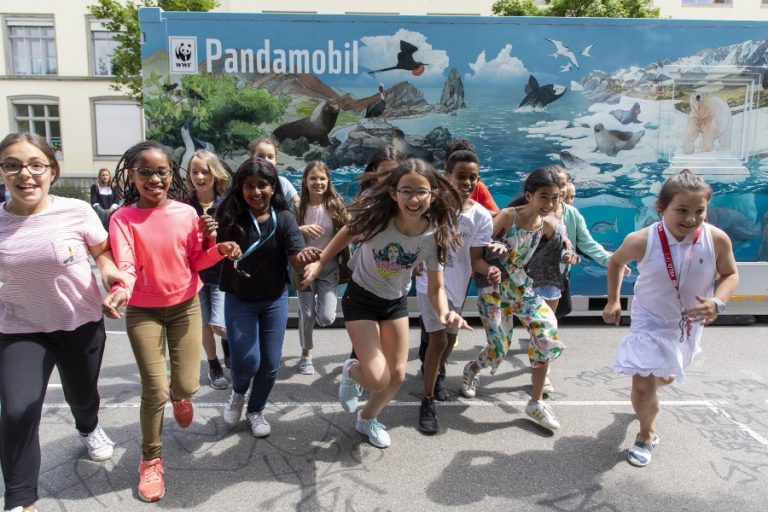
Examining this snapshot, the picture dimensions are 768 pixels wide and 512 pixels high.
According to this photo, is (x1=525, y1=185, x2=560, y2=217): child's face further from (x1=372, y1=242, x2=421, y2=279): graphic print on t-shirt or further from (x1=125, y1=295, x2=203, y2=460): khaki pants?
(x1=125, y1=295, x2=203, y2=460): khaki pants

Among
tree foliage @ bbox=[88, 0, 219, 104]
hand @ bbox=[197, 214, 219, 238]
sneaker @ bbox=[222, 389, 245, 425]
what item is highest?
tree foliage @ bbox=[88, 0, 219, 104]

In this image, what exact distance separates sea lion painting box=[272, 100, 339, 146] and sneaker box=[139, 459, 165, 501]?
145 inches

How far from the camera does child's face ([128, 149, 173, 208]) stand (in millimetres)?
2814

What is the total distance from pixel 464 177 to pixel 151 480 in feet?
8.44

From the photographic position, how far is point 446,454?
10.8 feet

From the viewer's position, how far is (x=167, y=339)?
9.86 feet

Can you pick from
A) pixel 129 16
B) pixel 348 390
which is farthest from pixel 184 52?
pixel 129 16

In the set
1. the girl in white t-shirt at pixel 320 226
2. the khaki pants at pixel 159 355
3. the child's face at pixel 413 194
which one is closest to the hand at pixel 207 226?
the khaki pants at pixel 159 355

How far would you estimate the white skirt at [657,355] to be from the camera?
9.92 ft

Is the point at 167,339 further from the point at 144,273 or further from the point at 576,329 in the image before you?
the point at 576,329

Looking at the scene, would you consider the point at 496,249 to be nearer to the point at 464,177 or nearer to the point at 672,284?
the point at 464,177

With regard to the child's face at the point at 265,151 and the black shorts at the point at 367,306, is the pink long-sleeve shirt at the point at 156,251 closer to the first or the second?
the black shorts at the point at 367,306

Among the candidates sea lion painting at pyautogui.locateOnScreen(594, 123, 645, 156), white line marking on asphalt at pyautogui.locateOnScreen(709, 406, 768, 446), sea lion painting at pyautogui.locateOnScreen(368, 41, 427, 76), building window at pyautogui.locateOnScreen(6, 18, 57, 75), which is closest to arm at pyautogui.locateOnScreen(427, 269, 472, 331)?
white line marking on asphalt at pyautogui.locateOnScreen(709, 406, 768, 446)

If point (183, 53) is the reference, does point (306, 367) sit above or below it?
below
